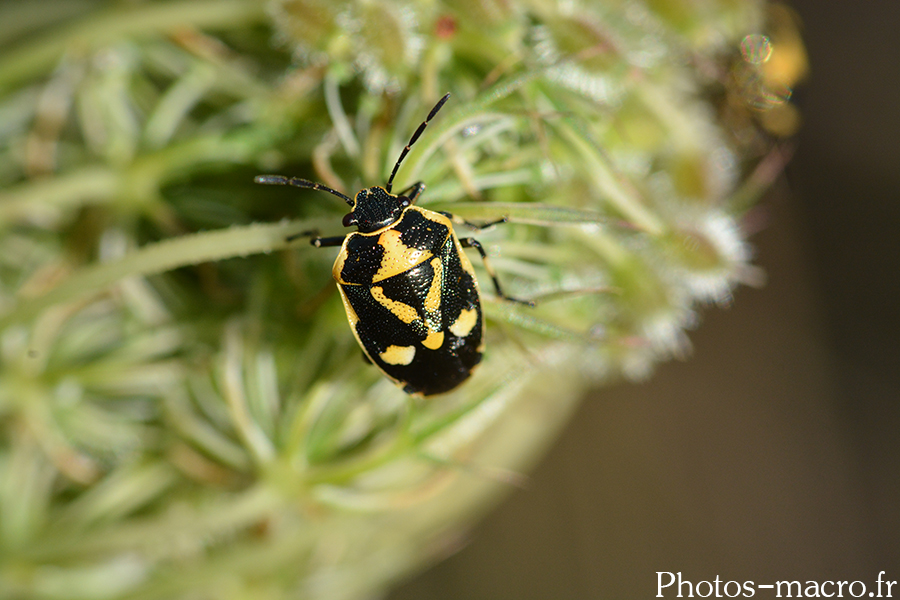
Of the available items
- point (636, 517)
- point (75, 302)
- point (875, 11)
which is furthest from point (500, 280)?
point (875, 11)

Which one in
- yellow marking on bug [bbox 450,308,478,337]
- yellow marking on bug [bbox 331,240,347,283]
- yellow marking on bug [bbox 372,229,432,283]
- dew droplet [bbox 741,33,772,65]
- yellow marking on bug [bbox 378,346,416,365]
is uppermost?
dew droplet [bbox 741,33,772,65]

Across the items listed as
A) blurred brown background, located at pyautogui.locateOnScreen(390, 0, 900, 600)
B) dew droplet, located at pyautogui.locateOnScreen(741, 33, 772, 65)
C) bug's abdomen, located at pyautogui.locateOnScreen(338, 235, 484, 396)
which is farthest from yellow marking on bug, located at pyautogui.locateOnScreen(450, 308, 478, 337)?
blurred brown background, located at pyautogui.locateOnScreen(390, 0, 900, 600)

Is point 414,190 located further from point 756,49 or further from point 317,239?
point 756,49

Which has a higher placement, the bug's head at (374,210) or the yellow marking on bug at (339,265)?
the bug's head at (374,210)

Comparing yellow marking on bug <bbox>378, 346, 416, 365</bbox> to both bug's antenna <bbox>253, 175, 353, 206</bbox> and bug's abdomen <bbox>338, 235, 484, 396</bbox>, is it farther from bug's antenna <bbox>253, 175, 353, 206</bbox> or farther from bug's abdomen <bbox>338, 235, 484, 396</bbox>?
bug's antenna <bbox>253, 175, 353, 206</bbox>

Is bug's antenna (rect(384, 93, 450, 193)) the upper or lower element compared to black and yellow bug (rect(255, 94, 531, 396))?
upper

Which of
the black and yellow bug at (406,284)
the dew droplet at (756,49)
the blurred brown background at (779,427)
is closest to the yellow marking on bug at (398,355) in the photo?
the black and yellow bug at (406,284)

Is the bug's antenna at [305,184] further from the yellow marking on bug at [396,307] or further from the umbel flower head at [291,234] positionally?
the yellow marking on bug at [396,307]
